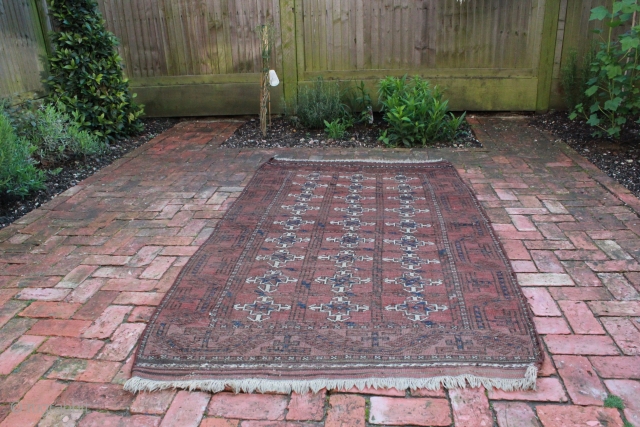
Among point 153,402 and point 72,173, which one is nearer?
point 153,402

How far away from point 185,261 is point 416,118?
9.43 feet

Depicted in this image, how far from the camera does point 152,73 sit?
19.2 ft

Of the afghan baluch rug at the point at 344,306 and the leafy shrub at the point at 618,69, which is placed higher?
the leafy shrub at the point at 618,69

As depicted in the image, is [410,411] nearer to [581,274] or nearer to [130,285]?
[581,274]

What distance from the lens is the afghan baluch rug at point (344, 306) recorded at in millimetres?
1799

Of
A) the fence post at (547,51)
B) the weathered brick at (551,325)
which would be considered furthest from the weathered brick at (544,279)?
the fence post at (547,51)

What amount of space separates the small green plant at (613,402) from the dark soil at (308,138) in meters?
3.30

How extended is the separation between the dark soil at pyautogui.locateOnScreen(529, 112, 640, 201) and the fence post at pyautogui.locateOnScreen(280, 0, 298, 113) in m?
2.58

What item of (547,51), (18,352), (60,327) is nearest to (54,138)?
(60,327)

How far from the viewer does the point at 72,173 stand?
13.7 ft

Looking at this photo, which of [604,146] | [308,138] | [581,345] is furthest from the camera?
[308,138]

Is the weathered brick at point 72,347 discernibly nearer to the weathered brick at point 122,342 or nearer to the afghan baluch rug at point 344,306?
the weathered brick at point 122,342

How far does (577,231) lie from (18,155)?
369cm

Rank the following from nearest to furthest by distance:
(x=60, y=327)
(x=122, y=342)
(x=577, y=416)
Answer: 1. (x=577, y=416)
2. (x=122, y=342)
3. (x=60, y=327)
